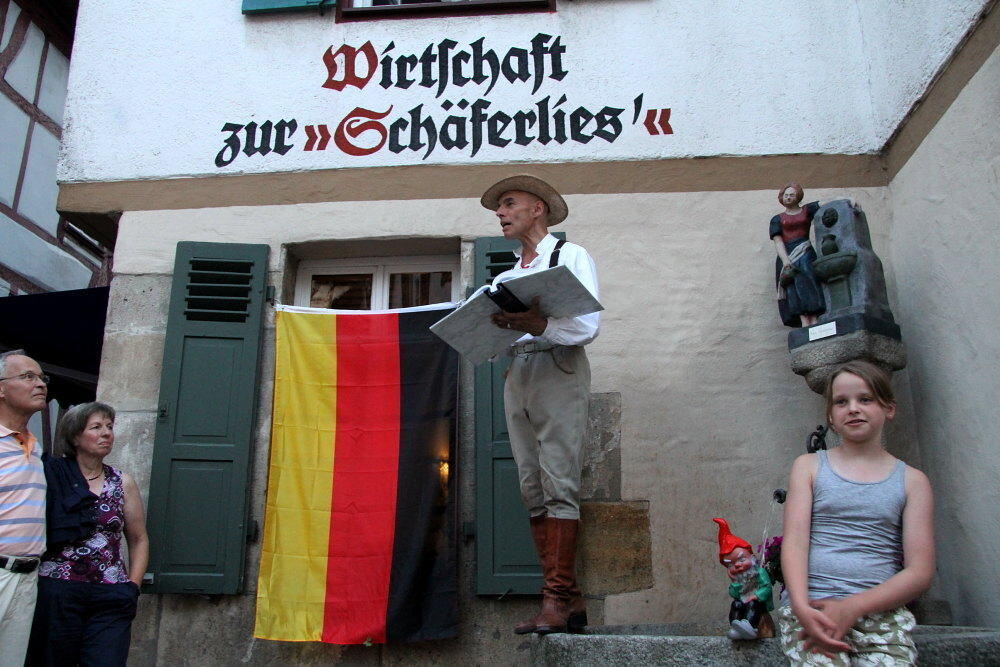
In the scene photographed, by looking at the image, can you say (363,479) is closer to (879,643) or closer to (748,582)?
(748,582)

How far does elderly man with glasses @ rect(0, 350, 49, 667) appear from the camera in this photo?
3475 mm

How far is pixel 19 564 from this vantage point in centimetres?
353

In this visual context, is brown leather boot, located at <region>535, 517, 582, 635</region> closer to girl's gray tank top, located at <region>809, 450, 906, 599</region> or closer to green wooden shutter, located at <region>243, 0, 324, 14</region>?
girl's gray tank top, located at <region>809, 450, 906, 599</region>

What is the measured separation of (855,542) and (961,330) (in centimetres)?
204

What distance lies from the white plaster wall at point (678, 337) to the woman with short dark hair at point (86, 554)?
1011 mm

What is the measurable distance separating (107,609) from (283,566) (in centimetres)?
94

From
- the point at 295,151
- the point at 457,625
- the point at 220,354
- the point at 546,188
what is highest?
the point at 295,151

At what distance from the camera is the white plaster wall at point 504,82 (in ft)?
17.5

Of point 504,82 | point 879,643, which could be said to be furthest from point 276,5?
point 879,643

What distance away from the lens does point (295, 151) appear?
18.0 ft

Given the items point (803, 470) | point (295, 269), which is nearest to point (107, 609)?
A: point (295, 269)

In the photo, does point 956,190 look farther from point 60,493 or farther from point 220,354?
point 60,493

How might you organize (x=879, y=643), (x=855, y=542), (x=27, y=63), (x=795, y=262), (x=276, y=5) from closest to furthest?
1. (x=879, y=643)
2. (x=855, y=542)
3. (x=795, y=262)
4. (x=276, y=5)
5. (x=27, y=63)

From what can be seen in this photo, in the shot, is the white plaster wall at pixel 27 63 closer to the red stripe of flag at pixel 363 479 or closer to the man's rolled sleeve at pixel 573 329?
the red stripe of flag at pixel 363 479
